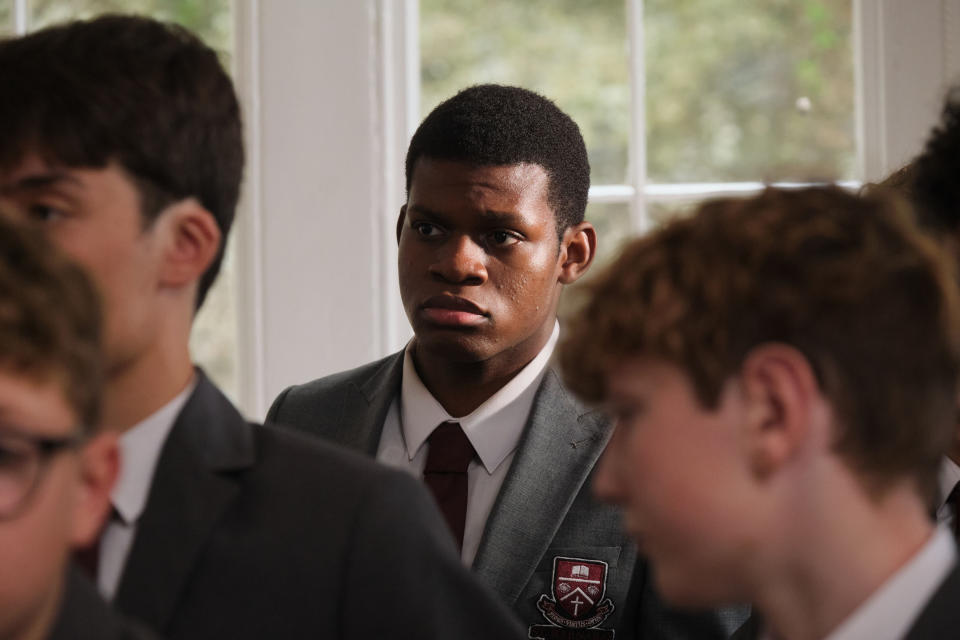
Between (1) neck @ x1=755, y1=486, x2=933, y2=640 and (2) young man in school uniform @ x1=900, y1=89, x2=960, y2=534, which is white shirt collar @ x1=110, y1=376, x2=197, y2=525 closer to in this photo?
(1) neck @ x1=755, y1=486, x2=933, y2=640

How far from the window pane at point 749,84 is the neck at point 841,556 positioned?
1553 millimetres

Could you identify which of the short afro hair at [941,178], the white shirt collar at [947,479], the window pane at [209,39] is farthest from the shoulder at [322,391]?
the short afro hair at [941,178]

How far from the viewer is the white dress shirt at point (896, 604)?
3.15ft

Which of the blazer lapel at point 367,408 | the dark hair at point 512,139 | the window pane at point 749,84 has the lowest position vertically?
the blazer lapel at point 367,408

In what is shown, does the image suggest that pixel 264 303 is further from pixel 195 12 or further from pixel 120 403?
pixel 120 403

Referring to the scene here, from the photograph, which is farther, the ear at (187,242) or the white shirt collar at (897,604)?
the ear at (187,242)

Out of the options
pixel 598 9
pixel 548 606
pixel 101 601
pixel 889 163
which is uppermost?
pixel 598 9

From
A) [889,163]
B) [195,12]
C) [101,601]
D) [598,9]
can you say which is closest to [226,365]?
[195,12]

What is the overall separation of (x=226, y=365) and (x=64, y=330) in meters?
1.69

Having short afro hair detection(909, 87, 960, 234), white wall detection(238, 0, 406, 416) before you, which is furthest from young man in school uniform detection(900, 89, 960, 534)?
white wall detection(238, 0, 406, 416)

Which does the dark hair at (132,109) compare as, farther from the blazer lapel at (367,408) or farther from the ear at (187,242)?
the blazer lapel at (367,408)

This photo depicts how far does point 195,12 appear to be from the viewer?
2.62 meters

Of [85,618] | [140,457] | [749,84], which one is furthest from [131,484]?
[749,84]

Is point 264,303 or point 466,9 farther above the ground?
point 466,9
